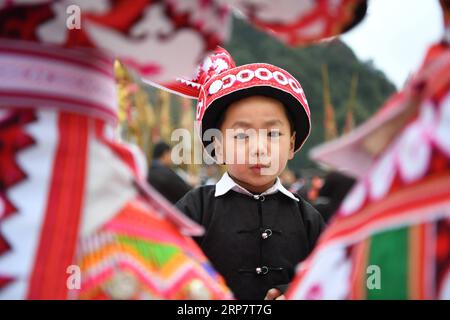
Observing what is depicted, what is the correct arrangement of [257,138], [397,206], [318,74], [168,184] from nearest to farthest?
[397,206] → [257,138] → [168,184] → [318,74]

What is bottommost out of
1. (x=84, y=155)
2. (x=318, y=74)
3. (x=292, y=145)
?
(x=84, y=155)

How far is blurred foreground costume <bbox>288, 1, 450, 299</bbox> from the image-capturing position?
39.0 inches

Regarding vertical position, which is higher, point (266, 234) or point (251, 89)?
point (251, 89)

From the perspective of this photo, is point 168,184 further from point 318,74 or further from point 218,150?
point 318,74

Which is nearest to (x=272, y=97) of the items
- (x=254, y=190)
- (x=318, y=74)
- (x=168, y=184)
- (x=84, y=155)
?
(x=254, y=190)

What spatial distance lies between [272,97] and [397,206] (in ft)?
4.07

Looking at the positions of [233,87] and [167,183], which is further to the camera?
[167,183]

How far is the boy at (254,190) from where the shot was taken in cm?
221

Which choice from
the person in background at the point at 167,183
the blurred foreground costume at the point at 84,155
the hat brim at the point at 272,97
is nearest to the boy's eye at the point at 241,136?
the hat brim at the point at 272,97

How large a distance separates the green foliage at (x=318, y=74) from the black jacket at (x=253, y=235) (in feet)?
65.3

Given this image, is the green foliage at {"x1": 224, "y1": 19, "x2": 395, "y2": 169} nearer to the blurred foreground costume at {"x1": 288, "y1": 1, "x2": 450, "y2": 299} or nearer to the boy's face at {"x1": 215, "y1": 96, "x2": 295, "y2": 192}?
the boy's face at {"x1": 215, "y1": 96, "x2": 295, "y2": 192}

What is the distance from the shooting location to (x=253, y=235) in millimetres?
2293

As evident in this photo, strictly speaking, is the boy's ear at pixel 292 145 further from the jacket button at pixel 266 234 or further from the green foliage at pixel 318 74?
the green foliage at pixel 318 74
